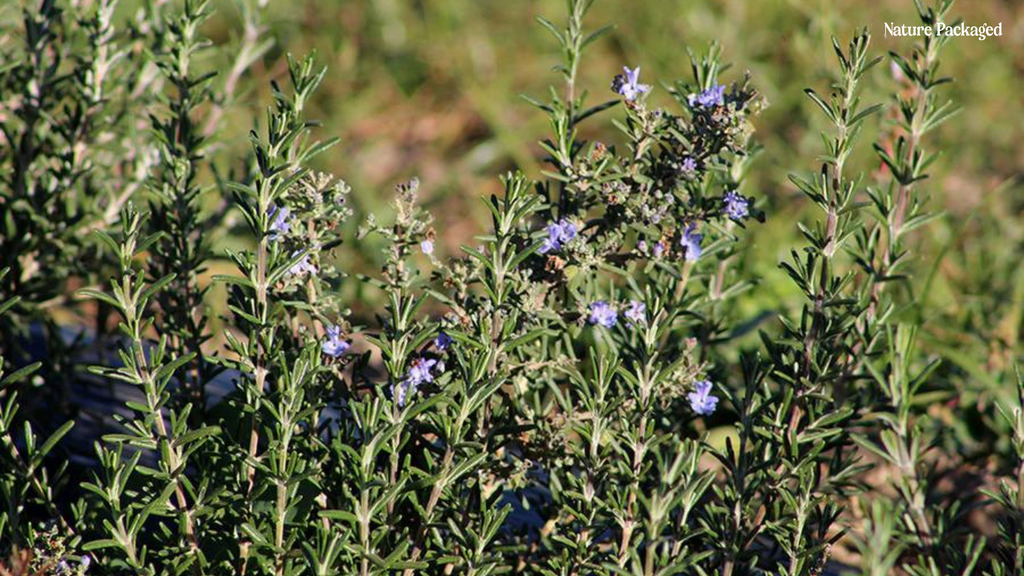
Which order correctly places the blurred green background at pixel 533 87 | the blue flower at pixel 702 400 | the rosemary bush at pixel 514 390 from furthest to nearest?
1. the blurred green background at pixel 533 87
2. the blue flower at pixel 702 400
3. the rosemary bush at pixel 514 390

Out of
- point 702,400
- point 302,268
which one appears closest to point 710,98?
point 702,400

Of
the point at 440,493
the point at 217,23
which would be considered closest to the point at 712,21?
the point at 217,23

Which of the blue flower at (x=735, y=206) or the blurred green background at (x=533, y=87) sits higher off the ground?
the blurred green background at (x=533, y=87)

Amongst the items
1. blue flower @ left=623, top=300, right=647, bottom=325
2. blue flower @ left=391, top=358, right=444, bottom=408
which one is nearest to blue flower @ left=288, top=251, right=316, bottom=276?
blue flower @ left=391, top=358, right=444, bottom=408

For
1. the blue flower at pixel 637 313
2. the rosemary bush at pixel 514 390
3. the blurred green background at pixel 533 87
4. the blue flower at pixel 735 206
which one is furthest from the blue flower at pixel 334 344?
the blurred green background at pixel 533 87

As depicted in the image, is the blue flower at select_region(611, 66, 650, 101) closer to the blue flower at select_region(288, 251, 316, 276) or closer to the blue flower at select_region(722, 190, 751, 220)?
the blue flower at select_region(722, 190, 751, 220)

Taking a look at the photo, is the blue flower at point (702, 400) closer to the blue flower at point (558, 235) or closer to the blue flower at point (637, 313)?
the blue flower at point (637, 313)

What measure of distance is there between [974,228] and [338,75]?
3.16 m

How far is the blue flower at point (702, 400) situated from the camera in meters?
1.84

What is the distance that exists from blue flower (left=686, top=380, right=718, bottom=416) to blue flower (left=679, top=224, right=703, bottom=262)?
234mm

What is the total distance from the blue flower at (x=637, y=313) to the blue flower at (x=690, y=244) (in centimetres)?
13

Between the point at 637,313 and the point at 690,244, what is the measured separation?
161mm

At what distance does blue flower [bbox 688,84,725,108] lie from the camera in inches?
73.0

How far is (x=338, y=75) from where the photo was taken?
5.36m
